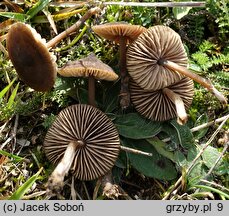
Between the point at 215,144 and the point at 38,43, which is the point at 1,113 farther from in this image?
the point at 215,144

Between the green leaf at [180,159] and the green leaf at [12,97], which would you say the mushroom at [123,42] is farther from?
the green leaf at [12,97]

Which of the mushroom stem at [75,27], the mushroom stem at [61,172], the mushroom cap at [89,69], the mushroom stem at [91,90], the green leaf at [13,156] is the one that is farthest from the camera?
the mushroom stem at [75,27]

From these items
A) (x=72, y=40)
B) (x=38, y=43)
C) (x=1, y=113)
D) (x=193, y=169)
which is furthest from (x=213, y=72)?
(x=1, y=113)

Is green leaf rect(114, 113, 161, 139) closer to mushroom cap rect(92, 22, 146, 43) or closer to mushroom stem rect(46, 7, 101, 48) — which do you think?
mushroom cap rect(92, 22, 146, 43)

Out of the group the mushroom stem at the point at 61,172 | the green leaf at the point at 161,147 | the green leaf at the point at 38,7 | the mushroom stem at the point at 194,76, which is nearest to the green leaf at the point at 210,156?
the green leaf at the point at 161,147

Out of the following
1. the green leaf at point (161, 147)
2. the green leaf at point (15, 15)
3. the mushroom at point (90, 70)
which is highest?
the green leaf at point (15, 15)
